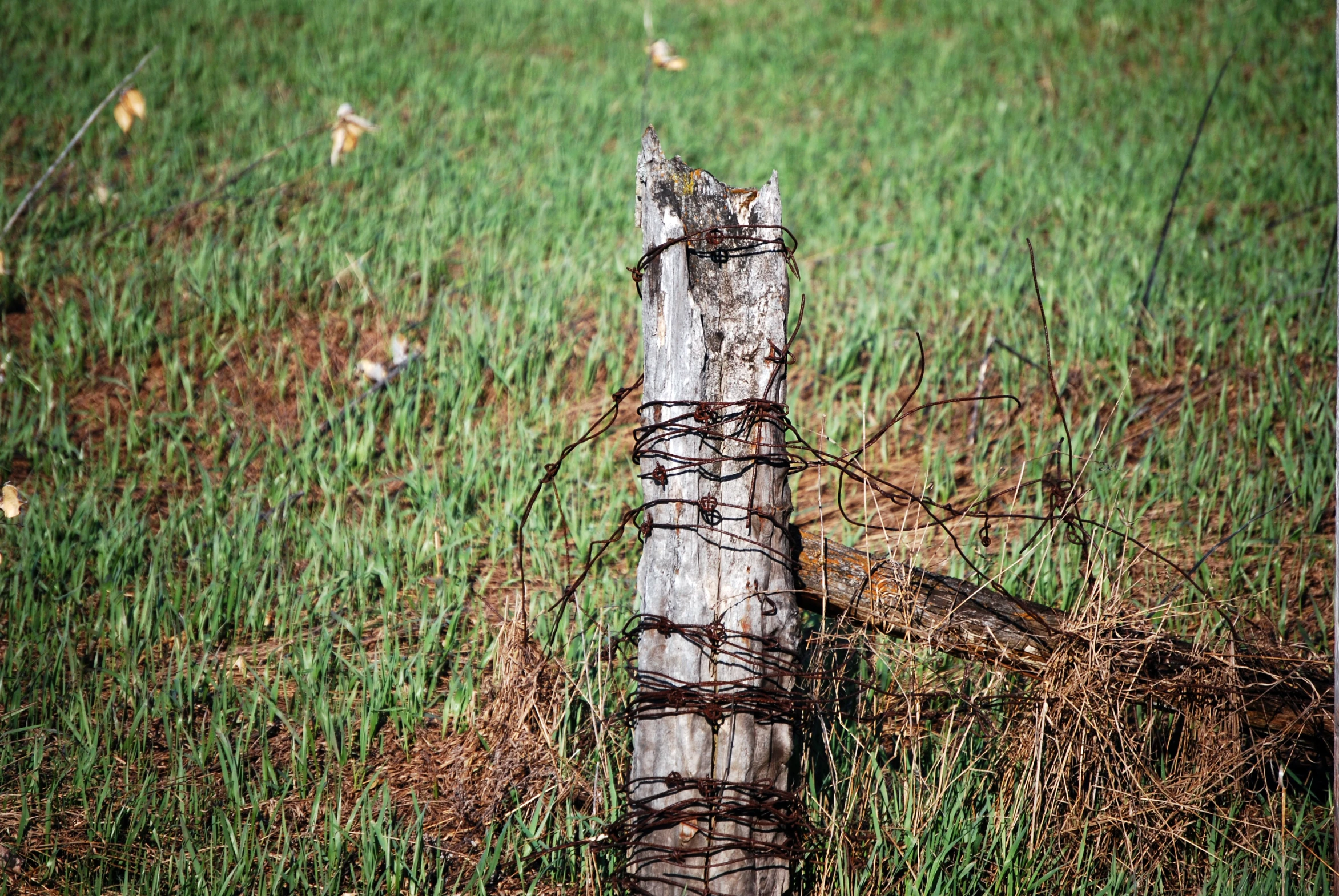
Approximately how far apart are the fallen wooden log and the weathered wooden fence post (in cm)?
21

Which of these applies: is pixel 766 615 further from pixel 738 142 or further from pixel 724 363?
pixel 738 142

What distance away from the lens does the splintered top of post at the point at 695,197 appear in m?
1.78

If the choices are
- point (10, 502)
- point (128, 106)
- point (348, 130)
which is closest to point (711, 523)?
point (10, 502)

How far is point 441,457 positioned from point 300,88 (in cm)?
495

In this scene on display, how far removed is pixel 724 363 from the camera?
1.78 m

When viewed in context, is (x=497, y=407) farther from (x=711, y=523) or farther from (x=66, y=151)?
(x=711, y=523)

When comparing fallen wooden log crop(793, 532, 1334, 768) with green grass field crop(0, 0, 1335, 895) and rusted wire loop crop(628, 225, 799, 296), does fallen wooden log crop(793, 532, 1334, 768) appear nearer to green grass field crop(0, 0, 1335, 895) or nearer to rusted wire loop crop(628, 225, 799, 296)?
green grass field crop(0, 0, 1335, 895)

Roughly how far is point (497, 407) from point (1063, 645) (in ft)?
8.95

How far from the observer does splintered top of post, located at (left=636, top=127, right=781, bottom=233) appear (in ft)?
5.82

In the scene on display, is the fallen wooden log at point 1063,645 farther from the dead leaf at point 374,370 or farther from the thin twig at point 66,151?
the thin twig at point 66,151

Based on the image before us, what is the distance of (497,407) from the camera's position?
414cm

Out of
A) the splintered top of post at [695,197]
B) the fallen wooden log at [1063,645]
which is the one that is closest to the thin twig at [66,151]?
the splintered top of post at [695,197]

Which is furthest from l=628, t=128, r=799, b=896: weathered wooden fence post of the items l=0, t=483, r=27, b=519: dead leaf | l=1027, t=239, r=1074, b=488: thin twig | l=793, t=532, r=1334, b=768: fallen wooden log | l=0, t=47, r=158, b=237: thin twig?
l=0, t=47, r=158, b=237: thin twig

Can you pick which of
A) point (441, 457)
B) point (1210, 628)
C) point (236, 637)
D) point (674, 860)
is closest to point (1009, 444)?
point (1210, 628)
